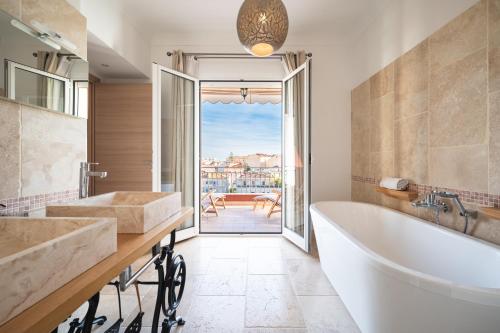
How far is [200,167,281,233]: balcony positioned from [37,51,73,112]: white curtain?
3229 millimetres

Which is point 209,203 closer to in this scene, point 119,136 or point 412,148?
point 119,136

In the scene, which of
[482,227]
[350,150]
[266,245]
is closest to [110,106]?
[266,245]

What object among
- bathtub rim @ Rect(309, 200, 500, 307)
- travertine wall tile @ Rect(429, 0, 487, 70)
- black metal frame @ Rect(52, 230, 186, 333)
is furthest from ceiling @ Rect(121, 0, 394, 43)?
bathtub rim @ Rect(309, 200, 500, 307)

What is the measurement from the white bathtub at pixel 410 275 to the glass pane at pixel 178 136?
1.75 m

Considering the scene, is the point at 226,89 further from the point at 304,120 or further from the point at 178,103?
the point at 304,120

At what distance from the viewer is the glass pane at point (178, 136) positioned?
9.89 feet

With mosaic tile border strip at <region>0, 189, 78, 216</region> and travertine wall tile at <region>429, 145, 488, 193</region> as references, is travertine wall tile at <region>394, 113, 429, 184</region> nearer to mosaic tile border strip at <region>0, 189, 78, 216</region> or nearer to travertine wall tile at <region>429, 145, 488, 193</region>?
travertine wall tile at <region>429, 145, 488, 193</region>

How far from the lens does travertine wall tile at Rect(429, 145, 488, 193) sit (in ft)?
4.85

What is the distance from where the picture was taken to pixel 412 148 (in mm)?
2096

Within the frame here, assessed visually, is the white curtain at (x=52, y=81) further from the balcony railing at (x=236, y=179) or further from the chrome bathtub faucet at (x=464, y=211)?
the balcony railing at (x=236, y=179)

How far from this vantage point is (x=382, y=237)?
220 cm

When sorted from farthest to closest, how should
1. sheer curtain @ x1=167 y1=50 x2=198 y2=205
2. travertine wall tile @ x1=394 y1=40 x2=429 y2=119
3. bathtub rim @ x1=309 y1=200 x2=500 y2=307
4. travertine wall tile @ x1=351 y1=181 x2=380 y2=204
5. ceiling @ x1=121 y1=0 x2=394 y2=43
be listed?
sheer curtain @ x1=167 y1=50 x2=198 y2=205 → travertine wall tile @ x1=351 y1=181 x2=380 y2=204 → ceiling @ x1=121 y1=0 x2=394 y2=43 → travertine wall tile @ x1=394 y1=40 x2=429 y2=119 → bathtub rim @ x1=309 y1=200 x2=500 y2=307

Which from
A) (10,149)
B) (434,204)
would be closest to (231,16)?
(10,149)

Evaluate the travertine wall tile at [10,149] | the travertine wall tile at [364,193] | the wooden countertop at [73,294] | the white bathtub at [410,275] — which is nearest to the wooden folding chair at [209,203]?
the travertine wall tile at [364,193]
